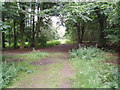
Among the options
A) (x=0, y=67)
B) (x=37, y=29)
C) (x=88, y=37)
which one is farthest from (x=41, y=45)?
(x=0, y=67)

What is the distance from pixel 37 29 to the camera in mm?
11578

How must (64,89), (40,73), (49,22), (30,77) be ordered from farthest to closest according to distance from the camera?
(49,22), (40,73), (30,77), (64,89)

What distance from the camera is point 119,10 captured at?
391cm

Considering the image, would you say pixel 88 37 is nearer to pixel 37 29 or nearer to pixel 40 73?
pixel 37 29

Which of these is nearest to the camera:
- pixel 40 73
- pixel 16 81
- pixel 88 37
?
pixel 16 81

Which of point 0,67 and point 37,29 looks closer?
point 0,67

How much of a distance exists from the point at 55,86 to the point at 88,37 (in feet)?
40.8

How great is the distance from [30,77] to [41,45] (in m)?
9.08

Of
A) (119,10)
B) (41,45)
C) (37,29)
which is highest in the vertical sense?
(119,10)

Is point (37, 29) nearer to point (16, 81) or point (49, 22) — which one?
point (49, 22)

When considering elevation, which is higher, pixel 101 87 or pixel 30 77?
pixel 101 87

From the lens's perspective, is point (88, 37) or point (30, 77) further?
point (88, 37)

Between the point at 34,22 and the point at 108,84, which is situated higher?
the point at 34,22

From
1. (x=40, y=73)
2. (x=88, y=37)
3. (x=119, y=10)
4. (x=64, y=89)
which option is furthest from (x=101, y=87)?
(x=88, y=37)
